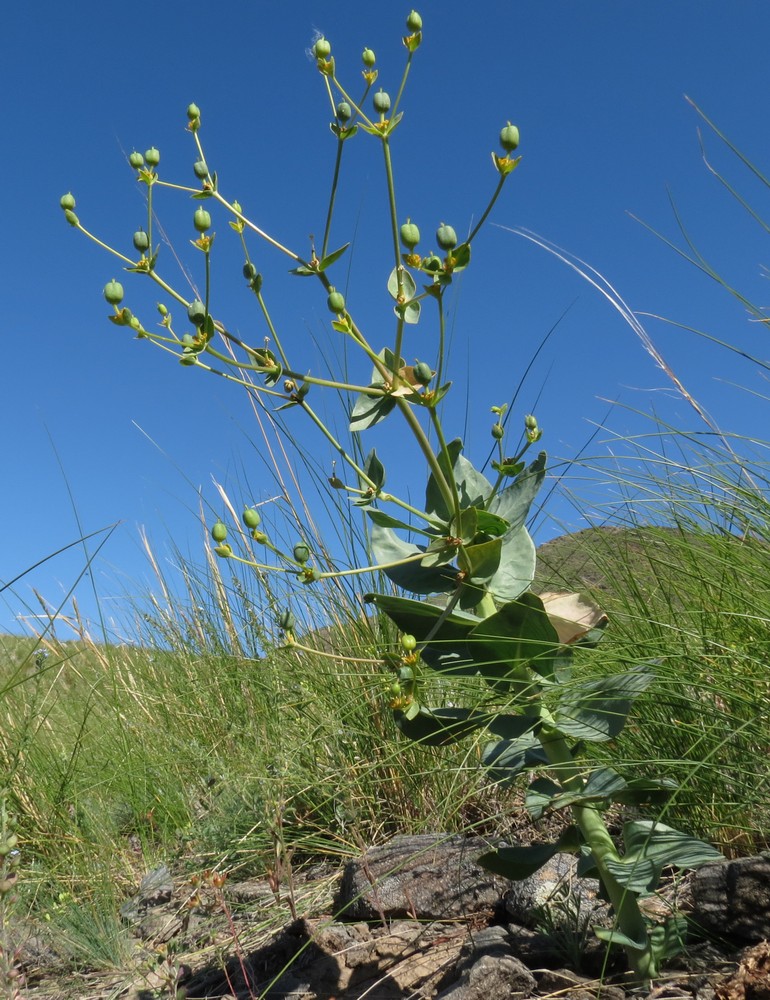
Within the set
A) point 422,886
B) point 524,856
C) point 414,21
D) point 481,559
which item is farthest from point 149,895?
point 414,21

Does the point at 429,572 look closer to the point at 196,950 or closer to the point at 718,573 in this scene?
the point at 718,573

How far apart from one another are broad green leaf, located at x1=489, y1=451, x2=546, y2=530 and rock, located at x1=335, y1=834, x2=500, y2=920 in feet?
2.44

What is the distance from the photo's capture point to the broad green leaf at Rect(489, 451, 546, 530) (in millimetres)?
1422

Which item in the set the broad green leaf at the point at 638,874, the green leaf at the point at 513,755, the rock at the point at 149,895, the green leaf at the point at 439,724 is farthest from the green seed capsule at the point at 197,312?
the rock at the point at 149,895

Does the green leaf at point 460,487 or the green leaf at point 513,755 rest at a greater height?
the green leaf at point 460,487

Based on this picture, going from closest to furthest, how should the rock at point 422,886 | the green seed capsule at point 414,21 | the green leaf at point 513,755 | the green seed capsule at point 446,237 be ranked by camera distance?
1. the green seed capsule at point 446,237
2. the green seed capsule at point 414,21
3. the green leaf at point 513,755
4. the rock at point 422,886

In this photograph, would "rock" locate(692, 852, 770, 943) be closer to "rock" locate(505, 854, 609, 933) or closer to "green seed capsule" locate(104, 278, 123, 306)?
"rock" locate(505, 854, 609, 933)

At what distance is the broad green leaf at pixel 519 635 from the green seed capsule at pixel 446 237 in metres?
0.54

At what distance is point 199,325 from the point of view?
49.2 inches

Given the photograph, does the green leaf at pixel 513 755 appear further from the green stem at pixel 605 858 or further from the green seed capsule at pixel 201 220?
the green seed capsule at pixel 201 220

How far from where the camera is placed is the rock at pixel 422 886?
1.78 metres

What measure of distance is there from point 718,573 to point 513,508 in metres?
0.83

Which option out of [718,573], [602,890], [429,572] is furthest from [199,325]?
[718,573]

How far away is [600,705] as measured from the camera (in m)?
1.38
